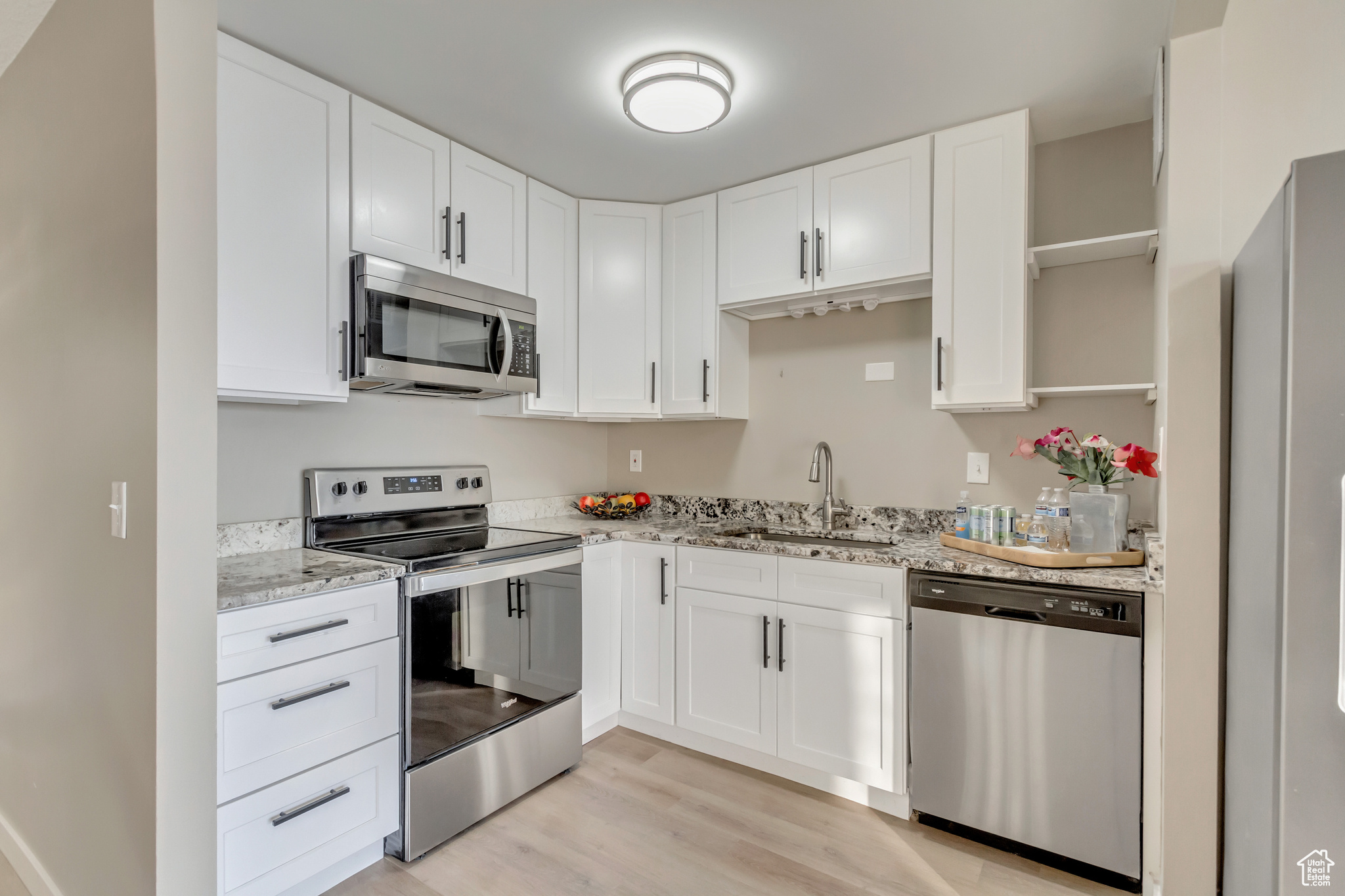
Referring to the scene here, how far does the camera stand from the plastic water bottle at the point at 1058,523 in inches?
79.3

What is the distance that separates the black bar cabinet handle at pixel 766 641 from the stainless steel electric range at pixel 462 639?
71 cm

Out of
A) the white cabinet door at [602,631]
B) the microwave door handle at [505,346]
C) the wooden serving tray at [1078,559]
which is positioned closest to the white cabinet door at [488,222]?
the microwave door handle at [505,346]

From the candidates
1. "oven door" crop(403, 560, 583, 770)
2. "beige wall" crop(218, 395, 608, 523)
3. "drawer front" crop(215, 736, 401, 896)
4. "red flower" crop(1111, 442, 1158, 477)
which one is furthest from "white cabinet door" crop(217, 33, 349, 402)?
"red flower" crop(1111, 442, 1158, 477)

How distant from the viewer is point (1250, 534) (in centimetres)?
125

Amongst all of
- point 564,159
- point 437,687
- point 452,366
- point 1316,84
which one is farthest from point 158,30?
point 1316,84

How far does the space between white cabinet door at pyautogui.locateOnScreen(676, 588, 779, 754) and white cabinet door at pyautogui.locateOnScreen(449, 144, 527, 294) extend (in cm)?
149

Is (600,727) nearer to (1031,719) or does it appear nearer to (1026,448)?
(1031,719)

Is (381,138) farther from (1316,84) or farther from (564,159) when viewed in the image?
(1316,84)

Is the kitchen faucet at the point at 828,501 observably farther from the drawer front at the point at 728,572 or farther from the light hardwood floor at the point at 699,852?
the light hardwood floor at the point at 699,852

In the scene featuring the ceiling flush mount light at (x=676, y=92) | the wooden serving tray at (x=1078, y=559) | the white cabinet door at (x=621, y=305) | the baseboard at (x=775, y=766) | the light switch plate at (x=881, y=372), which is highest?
the ceiling flush mount light at (x=676, y=92)

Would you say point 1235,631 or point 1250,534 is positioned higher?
point 1250,534

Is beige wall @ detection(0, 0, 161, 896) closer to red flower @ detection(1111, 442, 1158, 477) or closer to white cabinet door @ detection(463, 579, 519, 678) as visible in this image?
white cabinet door @ detection(463, 579, 519, 678)

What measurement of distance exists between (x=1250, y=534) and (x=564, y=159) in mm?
2468

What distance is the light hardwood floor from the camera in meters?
1.81
